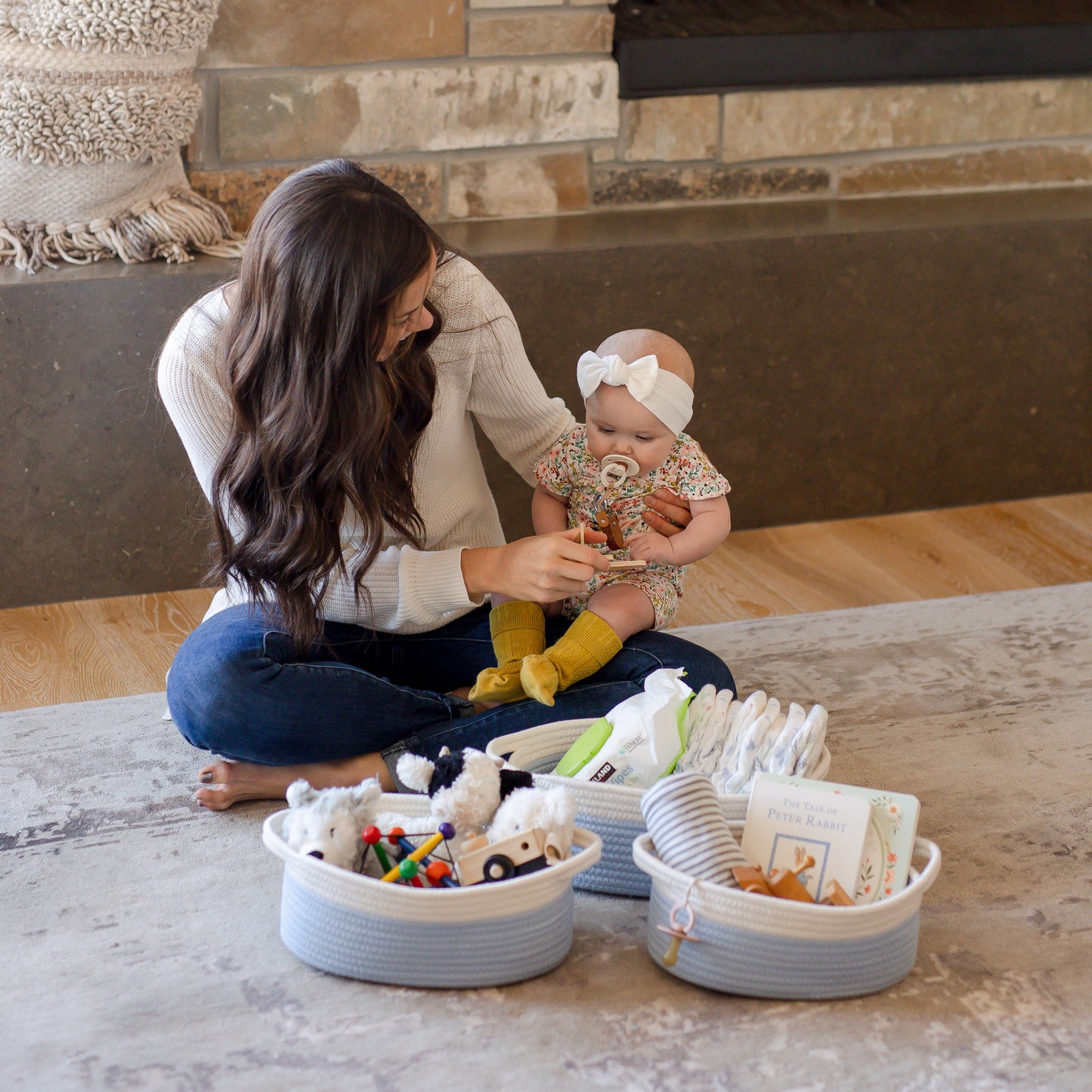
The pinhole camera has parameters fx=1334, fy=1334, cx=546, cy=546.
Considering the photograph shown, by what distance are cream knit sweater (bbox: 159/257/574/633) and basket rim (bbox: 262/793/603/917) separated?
40 cm

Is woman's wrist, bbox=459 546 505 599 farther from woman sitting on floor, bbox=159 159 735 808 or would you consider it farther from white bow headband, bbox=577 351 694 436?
white bow headband, bbox=577 351 694 436

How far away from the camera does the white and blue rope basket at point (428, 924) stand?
118 cm

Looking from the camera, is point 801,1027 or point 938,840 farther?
point 938,840

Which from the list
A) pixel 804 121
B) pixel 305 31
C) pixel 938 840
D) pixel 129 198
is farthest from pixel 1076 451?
pixel 129 198

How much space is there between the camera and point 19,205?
6.75 ft

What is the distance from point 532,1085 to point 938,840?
599 mm

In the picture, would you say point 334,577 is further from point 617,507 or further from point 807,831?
point 807,831

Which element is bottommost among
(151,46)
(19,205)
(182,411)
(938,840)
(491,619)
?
(938,840)

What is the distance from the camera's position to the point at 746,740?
139 cm

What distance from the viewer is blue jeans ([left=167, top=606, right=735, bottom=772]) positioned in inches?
58.9

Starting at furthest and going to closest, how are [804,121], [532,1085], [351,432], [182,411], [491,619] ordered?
1. [804,121]
2. [491,619]
3. [182,411]
4. [351,432]
5. [532,1085]

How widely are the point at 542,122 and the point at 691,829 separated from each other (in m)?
1.57

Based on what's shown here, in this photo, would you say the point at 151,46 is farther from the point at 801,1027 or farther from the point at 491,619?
the point at 801,1027

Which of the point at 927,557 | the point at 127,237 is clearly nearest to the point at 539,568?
the point at 127,237
